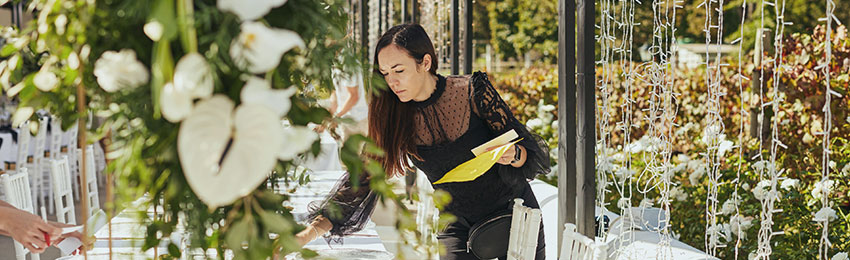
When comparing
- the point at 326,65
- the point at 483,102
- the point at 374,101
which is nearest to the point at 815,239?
the point at 483,102

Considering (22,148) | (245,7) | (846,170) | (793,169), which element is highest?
(245,7)

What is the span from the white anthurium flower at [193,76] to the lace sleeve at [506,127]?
5.73 ft

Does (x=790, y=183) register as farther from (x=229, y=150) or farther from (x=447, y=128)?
(x=229, y=150)

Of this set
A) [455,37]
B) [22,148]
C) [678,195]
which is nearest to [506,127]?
[678,195]

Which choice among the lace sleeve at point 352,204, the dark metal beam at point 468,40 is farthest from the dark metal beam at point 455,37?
the lace sleeve at point 352,204

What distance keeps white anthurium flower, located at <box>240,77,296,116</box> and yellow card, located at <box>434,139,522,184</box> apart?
1.30 metres

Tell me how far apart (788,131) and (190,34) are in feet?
13.9

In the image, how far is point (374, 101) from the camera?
2336mm

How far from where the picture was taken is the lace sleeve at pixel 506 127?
7.51 feet

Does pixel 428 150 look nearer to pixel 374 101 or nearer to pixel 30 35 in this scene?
pixel 374 101

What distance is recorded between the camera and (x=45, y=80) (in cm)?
70

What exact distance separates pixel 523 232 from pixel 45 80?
1.60 m

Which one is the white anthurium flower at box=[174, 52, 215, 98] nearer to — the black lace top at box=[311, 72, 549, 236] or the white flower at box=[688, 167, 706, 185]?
the black lace top at box=[311, 72, 549, 236]

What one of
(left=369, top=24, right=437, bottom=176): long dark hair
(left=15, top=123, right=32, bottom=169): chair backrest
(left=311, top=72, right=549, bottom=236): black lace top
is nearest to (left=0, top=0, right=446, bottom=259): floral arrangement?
(left=369, top=24, right=437, bottom=176): long dark hair
